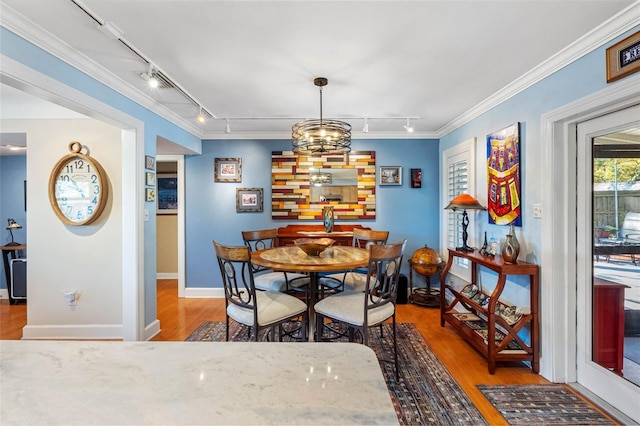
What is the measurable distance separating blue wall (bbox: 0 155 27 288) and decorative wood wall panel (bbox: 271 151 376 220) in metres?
3.84

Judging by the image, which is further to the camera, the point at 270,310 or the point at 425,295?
the point at 425,295

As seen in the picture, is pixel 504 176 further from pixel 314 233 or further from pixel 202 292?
pixel 202 292

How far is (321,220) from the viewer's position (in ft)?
14.1

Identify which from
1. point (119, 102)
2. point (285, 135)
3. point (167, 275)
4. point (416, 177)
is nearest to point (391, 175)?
point (416, 177)

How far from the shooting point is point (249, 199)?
4293 millimetres

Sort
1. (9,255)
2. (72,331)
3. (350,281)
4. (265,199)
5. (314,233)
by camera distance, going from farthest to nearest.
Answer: (265,199)
(9,255)
(314,233)
(72,331)
(350,281)

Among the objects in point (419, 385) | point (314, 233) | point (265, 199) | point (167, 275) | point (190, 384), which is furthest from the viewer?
point (167, 275)

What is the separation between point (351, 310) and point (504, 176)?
195cm

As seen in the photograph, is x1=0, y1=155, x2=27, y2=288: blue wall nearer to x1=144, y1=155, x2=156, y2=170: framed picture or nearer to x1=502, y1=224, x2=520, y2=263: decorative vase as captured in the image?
x1=144, y1=155, x2=156, y2=170: framed picture

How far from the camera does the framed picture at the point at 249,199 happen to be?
14.1 feet

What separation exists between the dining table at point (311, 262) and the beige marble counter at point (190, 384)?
1330 millimetres

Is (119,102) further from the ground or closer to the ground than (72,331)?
further from the ground

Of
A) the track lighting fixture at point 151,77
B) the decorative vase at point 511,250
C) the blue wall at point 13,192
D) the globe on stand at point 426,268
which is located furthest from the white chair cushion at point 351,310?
the blue wall at point 13,192

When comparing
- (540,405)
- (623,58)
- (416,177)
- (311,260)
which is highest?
(623,58)
